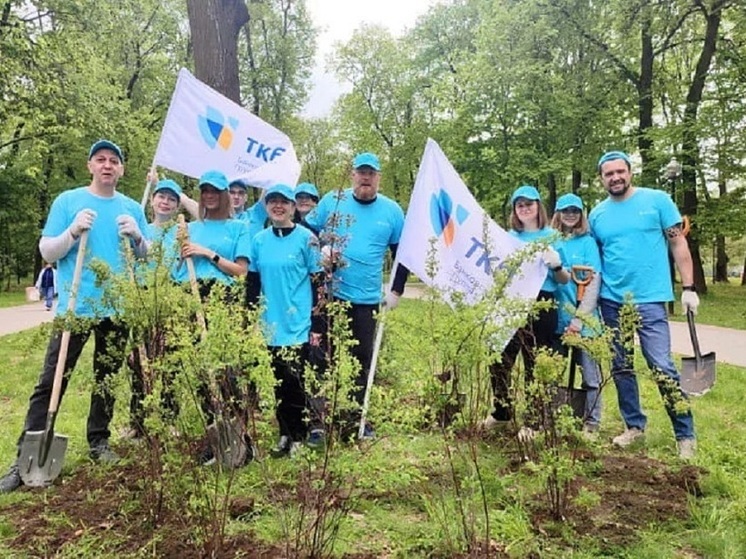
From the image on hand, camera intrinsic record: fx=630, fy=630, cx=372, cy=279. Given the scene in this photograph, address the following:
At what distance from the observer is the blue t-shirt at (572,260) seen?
4.48 metres

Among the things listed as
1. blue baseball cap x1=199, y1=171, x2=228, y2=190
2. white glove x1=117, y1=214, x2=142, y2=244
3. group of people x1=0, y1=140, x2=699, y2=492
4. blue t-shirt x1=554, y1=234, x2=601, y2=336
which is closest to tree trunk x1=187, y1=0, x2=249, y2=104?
group of people x1=0, y1=140, x2=699, y2=492

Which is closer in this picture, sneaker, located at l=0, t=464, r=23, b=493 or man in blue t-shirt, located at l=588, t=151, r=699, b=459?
sneaker, located at l=0, t=464, r=23, b=493

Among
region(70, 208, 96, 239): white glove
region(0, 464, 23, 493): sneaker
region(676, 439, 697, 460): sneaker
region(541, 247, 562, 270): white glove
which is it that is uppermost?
region(541, 247, 562, 270): white glove

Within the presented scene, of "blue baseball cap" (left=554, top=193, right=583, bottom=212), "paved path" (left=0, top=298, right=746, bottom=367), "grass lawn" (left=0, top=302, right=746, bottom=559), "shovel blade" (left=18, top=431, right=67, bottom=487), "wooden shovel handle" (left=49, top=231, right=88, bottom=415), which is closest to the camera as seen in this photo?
"grass lawn" (left=0, top=302, right=746, bottom=559)

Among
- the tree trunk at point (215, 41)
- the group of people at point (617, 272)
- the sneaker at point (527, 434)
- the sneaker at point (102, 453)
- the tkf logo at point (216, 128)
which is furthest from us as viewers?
the tree trunk at point (215, 41)

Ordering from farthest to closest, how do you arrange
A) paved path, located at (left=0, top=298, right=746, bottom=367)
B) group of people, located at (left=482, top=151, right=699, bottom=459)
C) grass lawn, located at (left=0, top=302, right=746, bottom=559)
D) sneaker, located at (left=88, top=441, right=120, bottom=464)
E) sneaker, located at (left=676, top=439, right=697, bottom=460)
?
paved path, located at (left=0, top=298, right=746, bottom=367) → group of people, located at (left=482, top=151, right=699, bottom=459) → sneaker, located at (left=676, top=439, right=697, bottom=460) → sneaker, located at (left=88, top=441, right=120, bottom=464) → grass lawn, located at (left=0, top=302, right=746, bottom=559)

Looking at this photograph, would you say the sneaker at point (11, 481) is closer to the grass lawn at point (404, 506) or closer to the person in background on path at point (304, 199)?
the grass lawn at point (404, 506)

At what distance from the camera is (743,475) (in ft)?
12.2

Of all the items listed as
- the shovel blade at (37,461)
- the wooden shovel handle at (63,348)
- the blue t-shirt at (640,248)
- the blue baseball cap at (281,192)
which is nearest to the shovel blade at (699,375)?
the blue t-shirt at (640,248)

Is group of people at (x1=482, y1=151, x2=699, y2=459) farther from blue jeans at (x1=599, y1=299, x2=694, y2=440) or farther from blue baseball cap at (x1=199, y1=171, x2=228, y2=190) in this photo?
blue baseball cap at (x1=199, y1=171, x2=228, y2=190)

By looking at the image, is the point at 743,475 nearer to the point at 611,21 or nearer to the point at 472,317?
the point at 472,317

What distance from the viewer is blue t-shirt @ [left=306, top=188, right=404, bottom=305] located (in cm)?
448

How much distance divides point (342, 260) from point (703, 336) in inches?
372

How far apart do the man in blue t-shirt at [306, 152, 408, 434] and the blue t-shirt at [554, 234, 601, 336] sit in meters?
1.15
